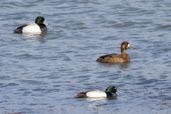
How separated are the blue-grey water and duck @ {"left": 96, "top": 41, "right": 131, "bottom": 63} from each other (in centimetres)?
18

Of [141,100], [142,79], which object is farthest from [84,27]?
[141,100]

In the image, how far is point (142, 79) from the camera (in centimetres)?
2005

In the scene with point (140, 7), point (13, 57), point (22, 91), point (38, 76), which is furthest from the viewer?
point (140, 7)

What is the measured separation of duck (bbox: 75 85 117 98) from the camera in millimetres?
18144

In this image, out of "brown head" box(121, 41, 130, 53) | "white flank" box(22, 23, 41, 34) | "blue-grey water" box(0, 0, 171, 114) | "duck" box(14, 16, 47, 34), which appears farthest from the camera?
"white flank" box(22, 23, 41, 34)

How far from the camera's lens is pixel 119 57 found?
2292cm

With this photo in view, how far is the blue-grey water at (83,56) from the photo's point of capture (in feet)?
58.5

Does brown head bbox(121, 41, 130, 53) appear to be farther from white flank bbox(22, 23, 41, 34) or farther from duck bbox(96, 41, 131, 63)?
white flank bbox(22, 23, 41, 34)

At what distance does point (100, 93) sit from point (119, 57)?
4675mm

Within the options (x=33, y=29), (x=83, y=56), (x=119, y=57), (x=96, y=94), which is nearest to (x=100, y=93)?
(x=96, y=94)

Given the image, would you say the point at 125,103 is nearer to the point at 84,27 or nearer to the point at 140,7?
the point at 84,27

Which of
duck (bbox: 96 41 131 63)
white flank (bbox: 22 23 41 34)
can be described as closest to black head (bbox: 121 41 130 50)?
duck (bbox: 96 41 131 63)

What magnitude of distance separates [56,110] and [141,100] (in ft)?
5.88

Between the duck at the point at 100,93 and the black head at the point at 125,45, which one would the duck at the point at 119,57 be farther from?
the duck at the point at 100,93
